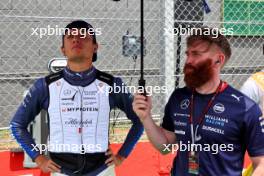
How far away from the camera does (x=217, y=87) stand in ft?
7.14

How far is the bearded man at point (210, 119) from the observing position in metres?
2.06

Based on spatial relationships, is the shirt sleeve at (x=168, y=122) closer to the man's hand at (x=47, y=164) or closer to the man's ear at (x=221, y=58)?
the man's ear at (x=221, y=58)

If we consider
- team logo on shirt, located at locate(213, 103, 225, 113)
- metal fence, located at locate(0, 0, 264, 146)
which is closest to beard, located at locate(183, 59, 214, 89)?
team logo on shirt, located at locate(213, 103, 225, 113)

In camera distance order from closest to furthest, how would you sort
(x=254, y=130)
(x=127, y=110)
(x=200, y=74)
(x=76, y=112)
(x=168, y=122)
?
1. (x=254, y=130)
2. (x=200, y=74)
3. (x=168, y=122)
4. (x=76, y=112)
5. (x=127, y=110)

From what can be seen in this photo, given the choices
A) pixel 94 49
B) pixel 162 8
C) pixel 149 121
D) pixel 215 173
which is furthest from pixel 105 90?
pixel 162 8

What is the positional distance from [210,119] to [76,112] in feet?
2.74

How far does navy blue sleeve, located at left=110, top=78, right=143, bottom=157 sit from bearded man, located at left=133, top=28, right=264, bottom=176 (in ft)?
1.29

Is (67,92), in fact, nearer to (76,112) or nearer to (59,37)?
(76,112)

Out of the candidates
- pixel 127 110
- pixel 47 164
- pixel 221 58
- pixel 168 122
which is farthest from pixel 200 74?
pixel 47 164

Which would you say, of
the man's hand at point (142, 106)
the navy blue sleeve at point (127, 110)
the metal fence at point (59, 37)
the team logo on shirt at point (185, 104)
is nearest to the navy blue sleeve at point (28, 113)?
the navy blue sleeve at point (127, 110)

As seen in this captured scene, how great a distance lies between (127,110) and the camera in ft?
8.92

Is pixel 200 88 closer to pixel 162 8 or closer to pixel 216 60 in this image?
pixel 216 60

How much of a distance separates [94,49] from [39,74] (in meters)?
4.14

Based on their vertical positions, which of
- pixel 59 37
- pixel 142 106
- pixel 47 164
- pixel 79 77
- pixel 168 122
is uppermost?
pixel 59 37
